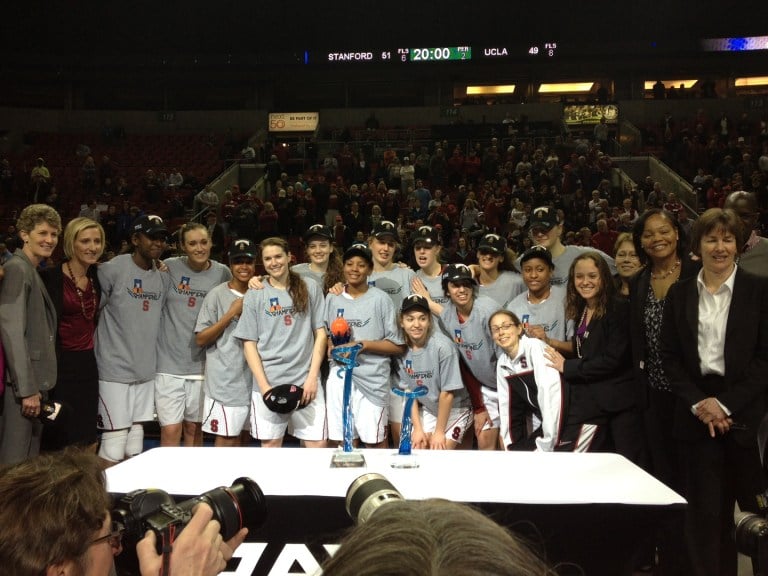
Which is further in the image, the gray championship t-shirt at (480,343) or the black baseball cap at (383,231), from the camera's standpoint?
the black baseball cap at (383,231)

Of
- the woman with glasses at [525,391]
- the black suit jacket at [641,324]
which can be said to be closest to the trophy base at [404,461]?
the woman with glasses at [525,391]

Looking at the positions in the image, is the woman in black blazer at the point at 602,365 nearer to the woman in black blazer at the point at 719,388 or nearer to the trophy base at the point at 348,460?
the woman in black blazer at the point at 719,388

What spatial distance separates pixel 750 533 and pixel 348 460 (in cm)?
163

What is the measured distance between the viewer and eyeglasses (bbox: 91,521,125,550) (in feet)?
3.94

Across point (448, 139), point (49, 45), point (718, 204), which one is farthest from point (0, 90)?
point (718, 204)

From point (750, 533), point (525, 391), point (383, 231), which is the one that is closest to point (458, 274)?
point (383, 231)

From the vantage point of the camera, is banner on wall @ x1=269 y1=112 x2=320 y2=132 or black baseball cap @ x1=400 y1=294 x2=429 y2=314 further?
banner on wall @ x1=269 y1=112 x2=320 y2=132

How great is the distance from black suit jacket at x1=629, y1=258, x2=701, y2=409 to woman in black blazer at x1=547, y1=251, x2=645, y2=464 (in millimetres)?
75

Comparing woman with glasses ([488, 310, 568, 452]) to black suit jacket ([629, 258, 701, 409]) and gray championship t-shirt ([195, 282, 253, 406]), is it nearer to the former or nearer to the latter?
black suit jacket ([629, 258, 701, 409])

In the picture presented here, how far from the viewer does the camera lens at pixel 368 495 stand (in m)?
1.21

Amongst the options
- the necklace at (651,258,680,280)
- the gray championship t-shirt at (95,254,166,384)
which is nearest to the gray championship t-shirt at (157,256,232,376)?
the gray championship t-shirt at (95,254,166,384)

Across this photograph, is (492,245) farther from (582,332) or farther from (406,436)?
(406,436)

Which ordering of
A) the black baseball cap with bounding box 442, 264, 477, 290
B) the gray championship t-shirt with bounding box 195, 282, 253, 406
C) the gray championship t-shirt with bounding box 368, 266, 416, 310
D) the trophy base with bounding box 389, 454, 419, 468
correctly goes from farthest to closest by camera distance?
the gray championship t-shirt with bounding box 368, 266, 416, 310 < the gray championship t-shirt with bounding box 195, 282, 253, 406 < the black baseball cap with bounding box 442, 264, 477, 290 < the trophy base with bounding box 389, 454, 419, 468

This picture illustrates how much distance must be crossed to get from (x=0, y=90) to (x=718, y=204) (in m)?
22.8
